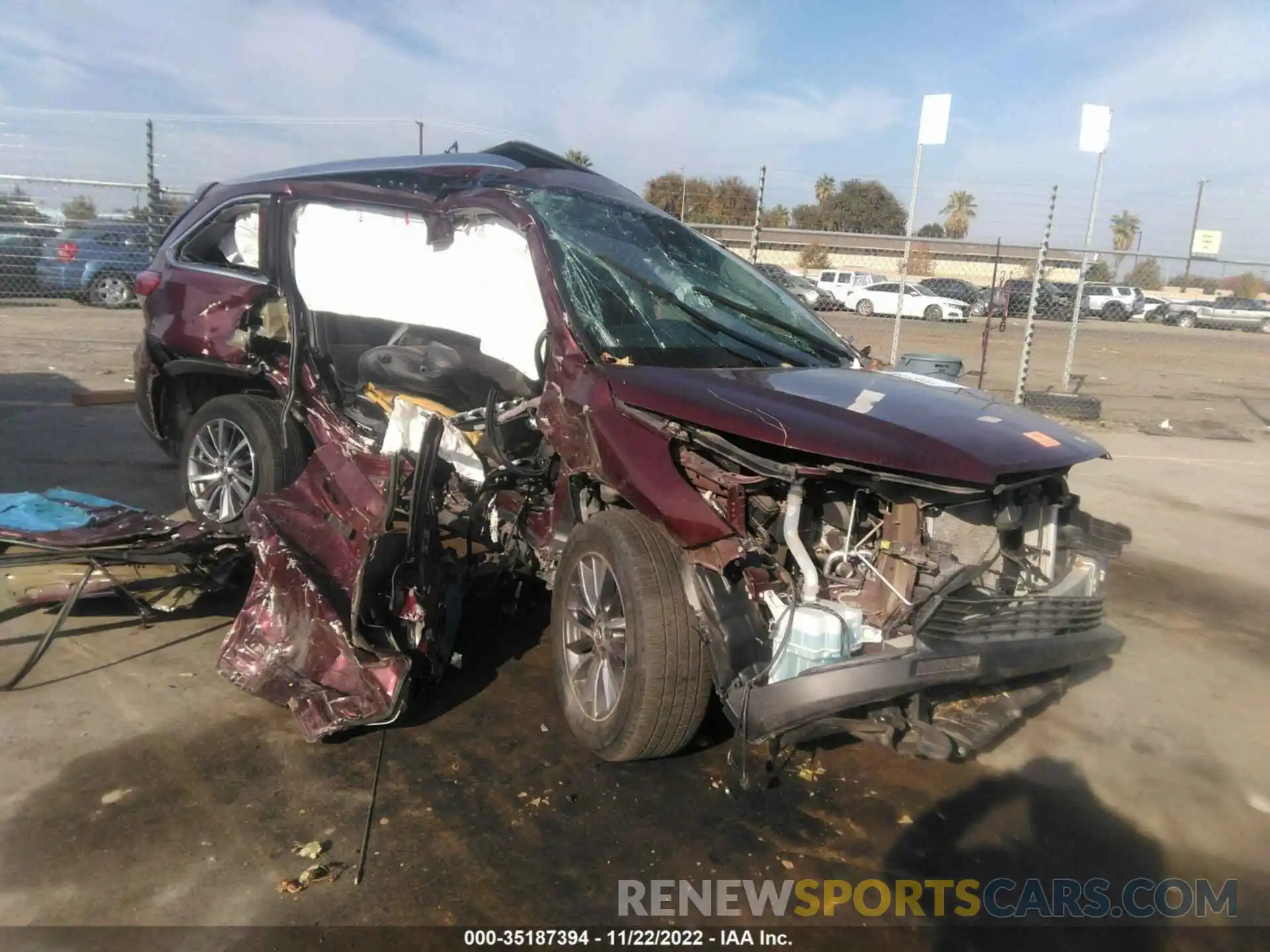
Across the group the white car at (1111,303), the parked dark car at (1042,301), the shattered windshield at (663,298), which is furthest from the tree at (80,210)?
the white car at (1111,303)

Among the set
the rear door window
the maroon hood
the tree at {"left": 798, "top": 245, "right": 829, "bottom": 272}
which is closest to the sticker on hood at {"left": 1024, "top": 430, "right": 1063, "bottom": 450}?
the maroon hood

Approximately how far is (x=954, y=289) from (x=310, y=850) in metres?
25.6

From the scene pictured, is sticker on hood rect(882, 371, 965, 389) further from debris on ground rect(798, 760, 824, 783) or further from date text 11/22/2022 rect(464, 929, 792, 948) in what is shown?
date text 11/22/2022 rect(464, 929, 792, 948)

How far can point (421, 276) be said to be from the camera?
4.48 metres

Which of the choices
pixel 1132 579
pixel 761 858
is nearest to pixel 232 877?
pixel 761 858

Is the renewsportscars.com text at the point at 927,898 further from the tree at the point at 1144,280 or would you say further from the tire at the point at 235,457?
the tree at the point at 1144,280

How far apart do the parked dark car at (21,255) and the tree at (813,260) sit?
15388mm

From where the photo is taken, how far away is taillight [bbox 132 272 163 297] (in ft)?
17.5

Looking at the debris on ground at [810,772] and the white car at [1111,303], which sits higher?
the white car at [1111,303]

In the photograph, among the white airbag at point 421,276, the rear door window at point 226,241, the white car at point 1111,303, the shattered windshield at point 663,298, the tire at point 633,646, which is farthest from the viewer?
the white car at point 1111,303

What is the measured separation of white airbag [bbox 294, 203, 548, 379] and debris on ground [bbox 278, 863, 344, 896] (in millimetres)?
2023

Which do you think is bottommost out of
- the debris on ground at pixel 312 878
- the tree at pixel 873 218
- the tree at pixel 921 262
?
the debris on ground at pixel 312 878

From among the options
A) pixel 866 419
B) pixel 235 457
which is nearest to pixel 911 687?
pixel 866 419

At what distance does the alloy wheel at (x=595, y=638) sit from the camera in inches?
131
